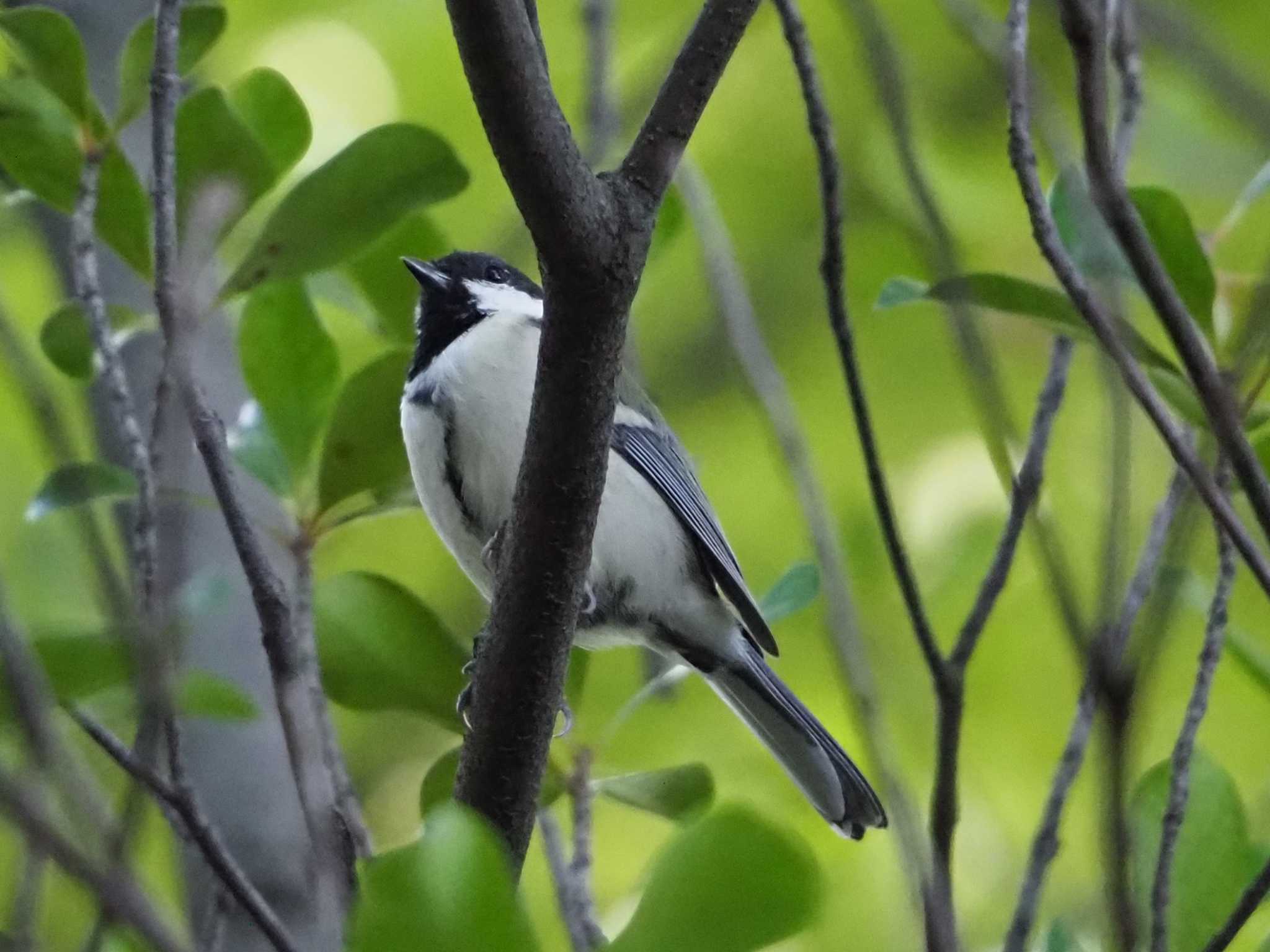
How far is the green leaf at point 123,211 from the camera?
211 cm

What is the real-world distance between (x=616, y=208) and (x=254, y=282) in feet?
2.57

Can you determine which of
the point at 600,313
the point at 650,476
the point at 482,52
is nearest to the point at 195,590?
the point at 600,313

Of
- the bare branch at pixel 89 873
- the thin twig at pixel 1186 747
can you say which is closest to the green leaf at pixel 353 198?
the thin twig at pixel 1186 747

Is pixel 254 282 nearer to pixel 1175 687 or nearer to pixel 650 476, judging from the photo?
pixel 650 476

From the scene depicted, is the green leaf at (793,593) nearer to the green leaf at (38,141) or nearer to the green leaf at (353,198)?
the green leaf at (353,198)

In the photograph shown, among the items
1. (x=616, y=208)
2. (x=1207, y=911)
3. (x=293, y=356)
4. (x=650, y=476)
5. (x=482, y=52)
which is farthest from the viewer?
(x=650, y=476)

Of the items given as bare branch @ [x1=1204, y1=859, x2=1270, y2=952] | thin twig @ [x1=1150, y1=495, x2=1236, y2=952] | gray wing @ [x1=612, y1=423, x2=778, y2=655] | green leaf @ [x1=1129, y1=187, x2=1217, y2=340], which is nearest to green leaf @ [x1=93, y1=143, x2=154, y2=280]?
gray wing @ [x1=612, y1=423, x2=778, y2=655]

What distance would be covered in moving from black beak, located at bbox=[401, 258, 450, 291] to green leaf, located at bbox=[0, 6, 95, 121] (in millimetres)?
642

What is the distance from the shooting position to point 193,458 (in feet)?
8.71

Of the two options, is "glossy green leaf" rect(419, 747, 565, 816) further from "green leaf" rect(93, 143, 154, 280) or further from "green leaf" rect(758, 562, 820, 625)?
"green leaf" rect(93, 143, 154, 280)

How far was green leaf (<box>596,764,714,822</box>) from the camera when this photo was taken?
2.13 metres

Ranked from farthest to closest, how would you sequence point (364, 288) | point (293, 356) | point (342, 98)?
point (342, 98) → point (364, 288) → point (293, 356)

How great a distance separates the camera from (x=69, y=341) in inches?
85.0

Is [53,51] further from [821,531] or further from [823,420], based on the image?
[823,420]
